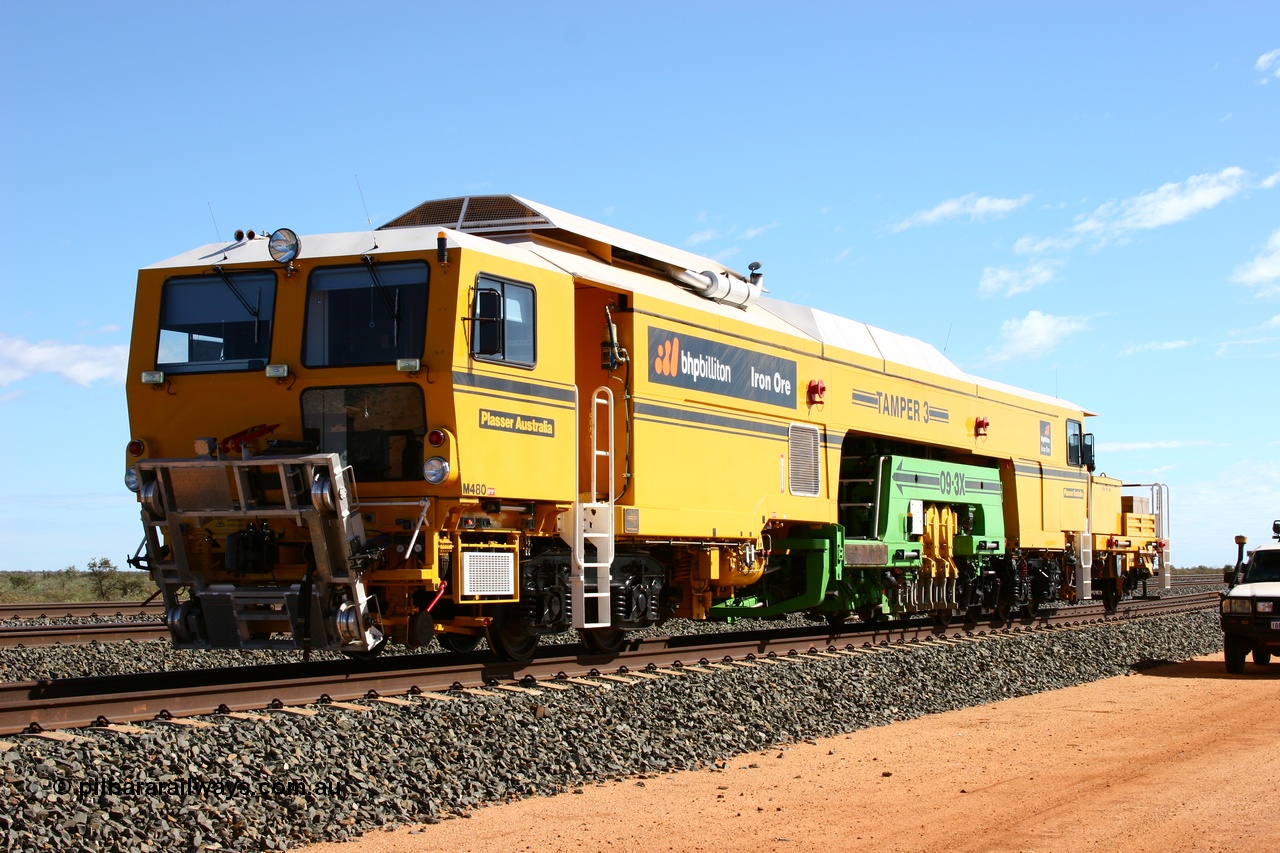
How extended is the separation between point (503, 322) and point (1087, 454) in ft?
57.4

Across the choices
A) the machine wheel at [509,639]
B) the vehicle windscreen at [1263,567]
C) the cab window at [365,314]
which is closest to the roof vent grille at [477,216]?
the cab window at [365,314]

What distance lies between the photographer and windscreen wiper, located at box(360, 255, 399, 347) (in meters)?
11.0

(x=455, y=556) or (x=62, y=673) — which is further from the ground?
(x=455, y=556)

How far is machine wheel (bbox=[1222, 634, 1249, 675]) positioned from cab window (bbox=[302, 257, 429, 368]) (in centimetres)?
1134

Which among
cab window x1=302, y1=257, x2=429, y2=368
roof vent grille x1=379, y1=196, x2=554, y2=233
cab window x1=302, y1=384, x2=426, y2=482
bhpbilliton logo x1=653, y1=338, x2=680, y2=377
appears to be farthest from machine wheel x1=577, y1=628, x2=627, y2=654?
roof vent grille x1=379, y1=196, x2=554, y2=233

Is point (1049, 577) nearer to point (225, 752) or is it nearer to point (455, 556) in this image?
point (455, 556)

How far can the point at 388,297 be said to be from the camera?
1104cm

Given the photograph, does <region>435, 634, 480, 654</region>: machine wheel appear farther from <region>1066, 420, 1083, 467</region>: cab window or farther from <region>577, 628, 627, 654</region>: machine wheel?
<region>1066, 420, 1083, 467</region>: cab window

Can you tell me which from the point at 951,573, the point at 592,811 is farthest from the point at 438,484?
the point at 951,573

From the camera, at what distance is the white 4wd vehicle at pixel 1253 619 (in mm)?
16391

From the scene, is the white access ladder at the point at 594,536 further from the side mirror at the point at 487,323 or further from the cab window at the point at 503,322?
the side mirror at the point at 487,323

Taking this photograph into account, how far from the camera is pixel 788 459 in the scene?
1558 cm

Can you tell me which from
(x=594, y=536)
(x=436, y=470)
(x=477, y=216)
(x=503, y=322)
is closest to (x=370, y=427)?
(x=436, y=470)

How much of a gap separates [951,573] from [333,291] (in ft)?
38.2
